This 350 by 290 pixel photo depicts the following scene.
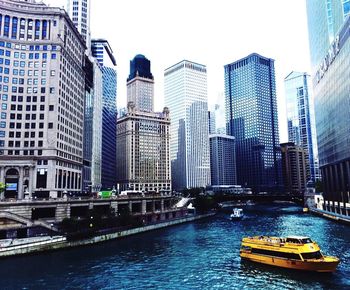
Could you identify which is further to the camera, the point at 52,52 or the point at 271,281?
the point at 52,52

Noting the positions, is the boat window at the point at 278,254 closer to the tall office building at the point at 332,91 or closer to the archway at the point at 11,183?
the tall office building at the point at 332,91

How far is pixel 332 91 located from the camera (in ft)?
505

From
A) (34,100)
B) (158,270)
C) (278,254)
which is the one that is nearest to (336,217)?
(278,254)

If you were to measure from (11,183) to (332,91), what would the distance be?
460 feet

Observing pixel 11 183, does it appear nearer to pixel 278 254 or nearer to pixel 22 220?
pixel 22 220

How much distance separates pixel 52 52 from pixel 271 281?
365ft

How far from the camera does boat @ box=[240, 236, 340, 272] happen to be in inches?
2152

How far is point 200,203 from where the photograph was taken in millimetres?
175125

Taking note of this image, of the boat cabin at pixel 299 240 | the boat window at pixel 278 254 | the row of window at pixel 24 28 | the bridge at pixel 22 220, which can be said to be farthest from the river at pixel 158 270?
the row of window at pixel 24 28

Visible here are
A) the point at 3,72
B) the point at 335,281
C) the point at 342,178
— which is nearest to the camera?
the point at 335,281

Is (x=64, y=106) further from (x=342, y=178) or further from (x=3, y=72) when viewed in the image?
(x=342, y=178)

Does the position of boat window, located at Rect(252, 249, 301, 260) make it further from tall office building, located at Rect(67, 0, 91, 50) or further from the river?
tall office building, located at Rect(67, 0, 91, 50)

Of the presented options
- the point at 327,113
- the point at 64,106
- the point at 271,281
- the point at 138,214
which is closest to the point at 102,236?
the point at 138,214

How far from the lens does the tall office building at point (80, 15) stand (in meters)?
191
